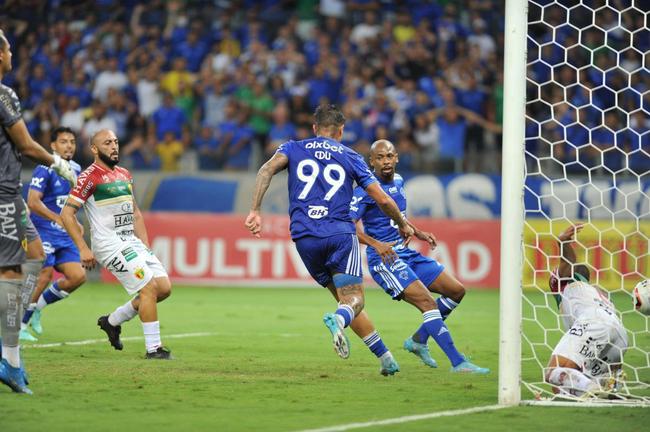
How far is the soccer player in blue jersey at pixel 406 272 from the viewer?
31.9ft

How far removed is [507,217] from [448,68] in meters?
15.7

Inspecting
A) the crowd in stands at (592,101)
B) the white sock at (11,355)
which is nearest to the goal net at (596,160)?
the crowd in stands at (592,101)

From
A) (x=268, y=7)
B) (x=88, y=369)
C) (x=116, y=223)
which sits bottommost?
(x=88, y=369)

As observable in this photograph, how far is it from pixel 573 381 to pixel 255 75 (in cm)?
1597

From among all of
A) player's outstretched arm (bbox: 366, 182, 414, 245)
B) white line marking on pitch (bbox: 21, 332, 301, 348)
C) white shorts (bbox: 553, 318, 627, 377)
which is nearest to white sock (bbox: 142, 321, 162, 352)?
white line marking on pitch (bbox: 21, 332, 301, 348)

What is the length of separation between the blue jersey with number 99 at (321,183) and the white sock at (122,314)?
229 centimetres

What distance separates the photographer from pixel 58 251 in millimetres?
12891

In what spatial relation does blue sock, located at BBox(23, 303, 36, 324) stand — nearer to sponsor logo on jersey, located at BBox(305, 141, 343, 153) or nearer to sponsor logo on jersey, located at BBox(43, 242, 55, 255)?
sponsor logo on jersey, located at BBox(43, 242, 55, 255)

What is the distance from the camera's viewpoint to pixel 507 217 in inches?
290

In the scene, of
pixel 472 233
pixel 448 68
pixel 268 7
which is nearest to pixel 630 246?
pixel 472 233

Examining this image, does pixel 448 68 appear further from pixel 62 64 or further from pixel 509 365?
pixel 509 365

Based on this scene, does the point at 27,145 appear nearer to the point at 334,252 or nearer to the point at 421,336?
the point at 334,252

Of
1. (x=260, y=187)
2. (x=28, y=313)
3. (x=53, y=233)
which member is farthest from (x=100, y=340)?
(x=260, y=187)

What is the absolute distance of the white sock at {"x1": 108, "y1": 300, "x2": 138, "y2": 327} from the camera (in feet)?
34.4
